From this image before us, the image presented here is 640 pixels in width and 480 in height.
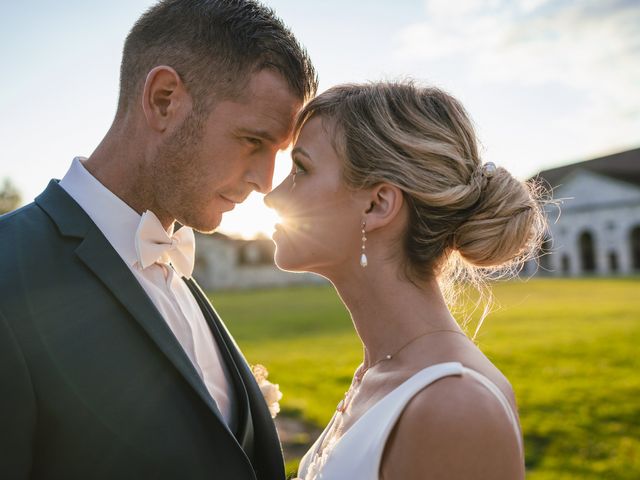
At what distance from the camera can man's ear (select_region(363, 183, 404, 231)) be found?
287 centimetres

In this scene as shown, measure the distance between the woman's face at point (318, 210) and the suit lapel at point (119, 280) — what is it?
875 millimetres

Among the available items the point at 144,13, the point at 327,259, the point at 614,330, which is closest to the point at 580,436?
the point at 327,259

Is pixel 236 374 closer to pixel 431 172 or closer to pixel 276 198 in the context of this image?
pixel 276 198

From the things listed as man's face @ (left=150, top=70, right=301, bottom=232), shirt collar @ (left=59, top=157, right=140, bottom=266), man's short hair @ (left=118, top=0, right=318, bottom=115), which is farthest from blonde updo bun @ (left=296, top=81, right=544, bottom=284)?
shirt collar @ (left=59, top=157, right=140, bottom=266)

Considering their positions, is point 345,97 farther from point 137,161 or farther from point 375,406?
point 375,406

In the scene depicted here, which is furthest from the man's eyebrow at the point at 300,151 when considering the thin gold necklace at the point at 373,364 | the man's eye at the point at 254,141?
the thin gold necklace at the point at 373,364

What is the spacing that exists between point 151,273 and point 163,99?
0.90 m

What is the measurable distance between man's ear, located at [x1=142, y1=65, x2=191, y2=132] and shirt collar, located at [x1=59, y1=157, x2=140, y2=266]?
1.45 feet

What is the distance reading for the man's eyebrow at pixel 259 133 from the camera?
10.5ft

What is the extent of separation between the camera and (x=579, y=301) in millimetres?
27641

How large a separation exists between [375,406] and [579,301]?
27.6 meters

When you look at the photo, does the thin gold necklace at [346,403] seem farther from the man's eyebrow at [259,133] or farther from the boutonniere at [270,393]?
the man's eyebrow at [259,133]

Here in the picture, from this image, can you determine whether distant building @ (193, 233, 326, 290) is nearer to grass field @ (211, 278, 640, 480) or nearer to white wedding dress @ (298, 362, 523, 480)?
grass field @ (211, 278, 640, 480)

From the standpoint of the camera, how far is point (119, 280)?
247cm
